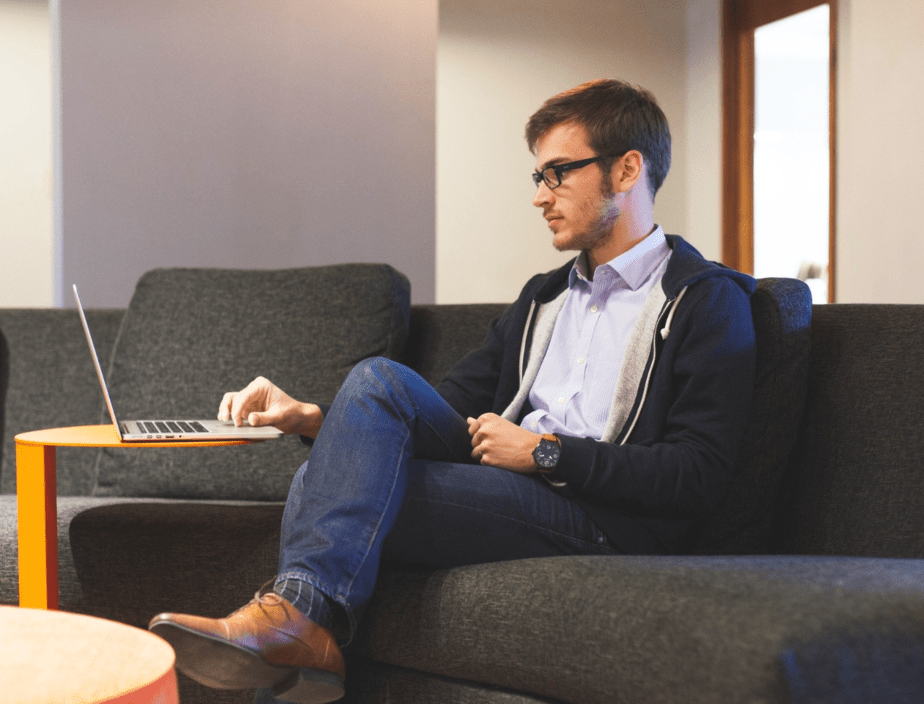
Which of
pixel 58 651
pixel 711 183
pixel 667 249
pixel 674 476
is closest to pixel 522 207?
pixel 711 183

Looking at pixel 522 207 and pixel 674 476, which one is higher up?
pixel 522 207

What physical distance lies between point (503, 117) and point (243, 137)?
2.43m

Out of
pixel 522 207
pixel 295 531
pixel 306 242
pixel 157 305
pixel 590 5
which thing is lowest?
pixel 295 531

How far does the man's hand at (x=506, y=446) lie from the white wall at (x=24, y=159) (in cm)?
439

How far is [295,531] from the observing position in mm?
1417

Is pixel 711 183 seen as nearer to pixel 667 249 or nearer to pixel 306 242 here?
pixel 306 242

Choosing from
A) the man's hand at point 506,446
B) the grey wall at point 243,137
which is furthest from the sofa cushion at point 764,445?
the grey wall at point 243,137

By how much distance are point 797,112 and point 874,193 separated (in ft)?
3.71

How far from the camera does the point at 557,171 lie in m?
1.83

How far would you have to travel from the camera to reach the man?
1.36 m

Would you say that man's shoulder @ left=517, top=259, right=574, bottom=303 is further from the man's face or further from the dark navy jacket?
the dark navy jacket

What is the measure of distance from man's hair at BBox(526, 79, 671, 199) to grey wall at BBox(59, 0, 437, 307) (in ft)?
5.70

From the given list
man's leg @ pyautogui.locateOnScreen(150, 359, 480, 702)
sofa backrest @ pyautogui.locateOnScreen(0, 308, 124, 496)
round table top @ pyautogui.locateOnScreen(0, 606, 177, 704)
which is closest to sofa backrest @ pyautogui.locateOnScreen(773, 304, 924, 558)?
man's leg @ pyautogui.locateOnScreen(150, 359, 480, 702)

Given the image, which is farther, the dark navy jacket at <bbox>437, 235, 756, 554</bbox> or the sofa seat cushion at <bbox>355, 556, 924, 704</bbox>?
the dark navy jacket at <bbox>437, 235, 756, 554</bbox>
